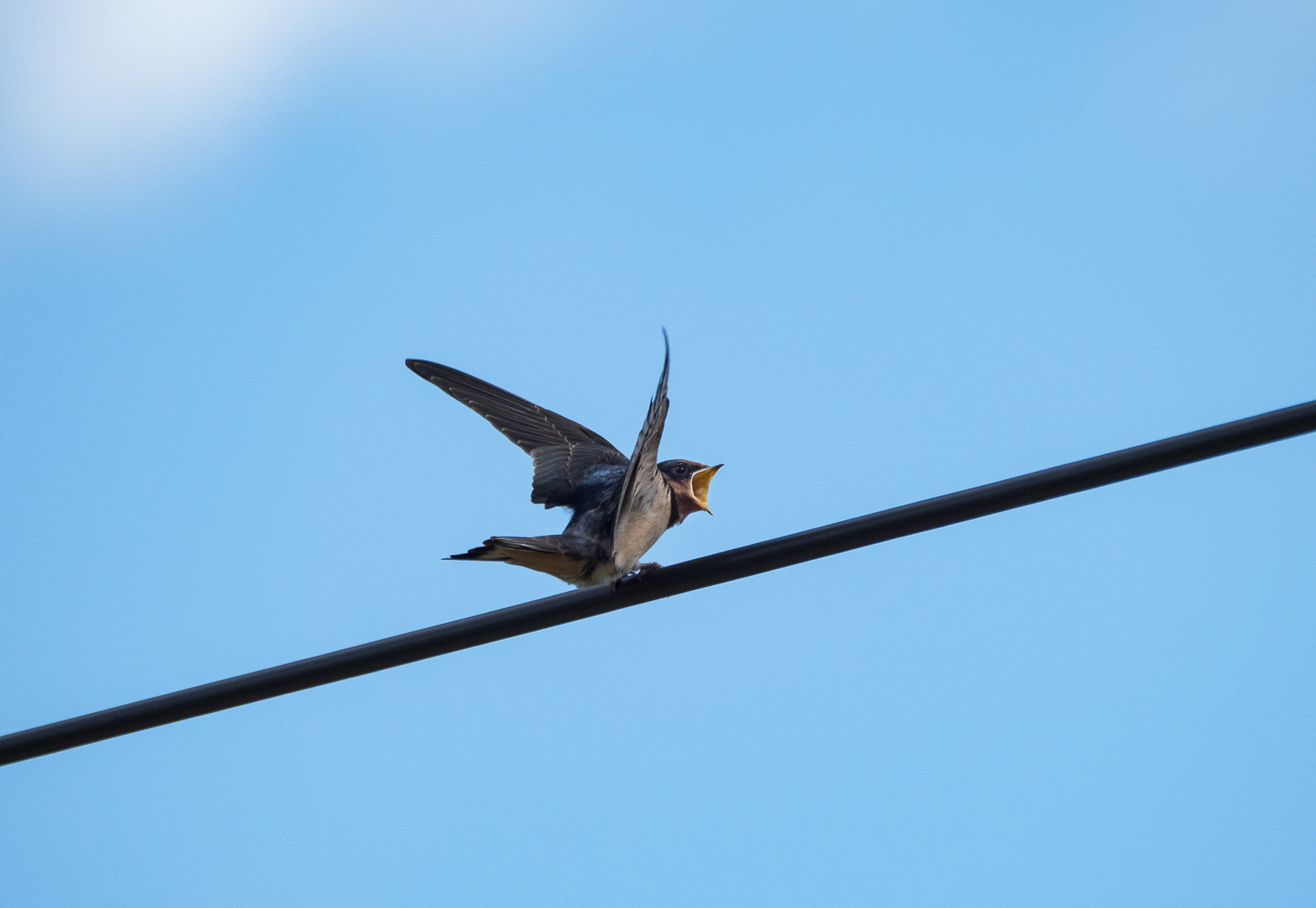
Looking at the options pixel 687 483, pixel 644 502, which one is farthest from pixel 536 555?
pixel 687 483

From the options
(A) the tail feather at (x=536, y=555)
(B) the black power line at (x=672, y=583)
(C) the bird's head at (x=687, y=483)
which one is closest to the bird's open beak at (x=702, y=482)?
(C) the bird's head at (x=687, y=483)

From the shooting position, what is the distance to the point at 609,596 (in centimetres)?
360

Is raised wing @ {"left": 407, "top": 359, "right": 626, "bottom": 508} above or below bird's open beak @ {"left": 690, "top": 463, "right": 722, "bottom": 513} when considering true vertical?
above

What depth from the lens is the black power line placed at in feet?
9.90

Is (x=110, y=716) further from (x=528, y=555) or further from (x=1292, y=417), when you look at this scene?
(x=1292, y=417)

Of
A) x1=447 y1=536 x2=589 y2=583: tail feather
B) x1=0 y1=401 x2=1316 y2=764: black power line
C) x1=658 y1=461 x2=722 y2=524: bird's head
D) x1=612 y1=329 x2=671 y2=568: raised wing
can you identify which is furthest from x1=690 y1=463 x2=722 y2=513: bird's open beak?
x1=0 y1=401 x2=1316 y2=764: black power line

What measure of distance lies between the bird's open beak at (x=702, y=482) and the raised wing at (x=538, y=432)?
3.01ft

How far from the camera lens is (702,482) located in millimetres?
6172

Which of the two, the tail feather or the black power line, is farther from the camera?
the tail feather

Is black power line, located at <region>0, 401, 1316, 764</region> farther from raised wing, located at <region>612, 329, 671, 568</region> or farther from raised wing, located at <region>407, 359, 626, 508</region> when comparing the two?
raised wing, located at <region>407, 359, 626, 508</region>

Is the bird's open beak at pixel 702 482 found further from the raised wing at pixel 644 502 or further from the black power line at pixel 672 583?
the black power line at pixel 672 583

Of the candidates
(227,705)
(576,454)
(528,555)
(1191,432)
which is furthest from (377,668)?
(576,454)

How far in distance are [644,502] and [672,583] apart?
162 centimetres

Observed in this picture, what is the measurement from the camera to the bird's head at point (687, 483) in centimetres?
600
